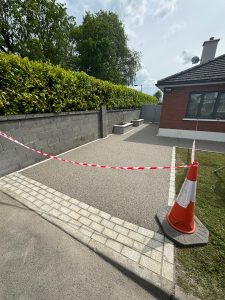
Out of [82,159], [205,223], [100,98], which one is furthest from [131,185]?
[100,98]

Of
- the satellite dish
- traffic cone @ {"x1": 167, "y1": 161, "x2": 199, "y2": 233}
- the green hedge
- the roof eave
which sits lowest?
traffic cone @ {"x1": 167, "y1": 161, "x2": 199, "y2": 233}

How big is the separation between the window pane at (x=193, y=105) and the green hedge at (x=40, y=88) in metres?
5.92

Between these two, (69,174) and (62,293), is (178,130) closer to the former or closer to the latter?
(69,174)

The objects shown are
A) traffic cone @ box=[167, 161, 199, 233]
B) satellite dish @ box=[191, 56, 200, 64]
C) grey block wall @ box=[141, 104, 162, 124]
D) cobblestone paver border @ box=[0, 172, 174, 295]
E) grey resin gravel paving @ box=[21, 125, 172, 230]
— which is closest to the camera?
cobblestone paver border @ box=[0, 172, 174, 295]

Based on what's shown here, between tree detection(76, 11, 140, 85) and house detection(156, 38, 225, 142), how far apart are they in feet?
48.8

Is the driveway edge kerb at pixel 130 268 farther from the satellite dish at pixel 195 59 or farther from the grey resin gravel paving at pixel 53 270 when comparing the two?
the satellite dish at pixel 195 59

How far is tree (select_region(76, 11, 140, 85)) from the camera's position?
20547mm

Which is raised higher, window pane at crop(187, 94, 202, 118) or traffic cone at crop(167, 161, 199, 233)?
window pane at crop(187, 94, 202, 118)

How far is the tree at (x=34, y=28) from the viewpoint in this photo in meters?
15.5

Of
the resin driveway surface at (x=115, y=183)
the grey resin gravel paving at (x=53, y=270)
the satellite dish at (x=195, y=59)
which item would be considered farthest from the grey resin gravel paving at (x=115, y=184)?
the satellite dish at (x=195, y=59)

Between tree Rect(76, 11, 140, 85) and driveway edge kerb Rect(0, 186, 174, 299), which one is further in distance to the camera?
tree Rect(76, 11, 140, 85)

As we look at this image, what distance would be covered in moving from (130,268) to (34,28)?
917 inches

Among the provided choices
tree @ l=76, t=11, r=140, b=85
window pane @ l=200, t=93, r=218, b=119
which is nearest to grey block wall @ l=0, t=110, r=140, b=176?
window pane @ l=200, t=93, r=218, b=119

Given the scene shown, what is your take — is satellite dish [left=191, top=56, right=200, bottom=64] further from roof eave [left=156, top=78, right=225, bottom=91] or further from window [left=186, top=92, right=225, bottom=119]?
window [left=186, top=92, right=225, bottom=119]
